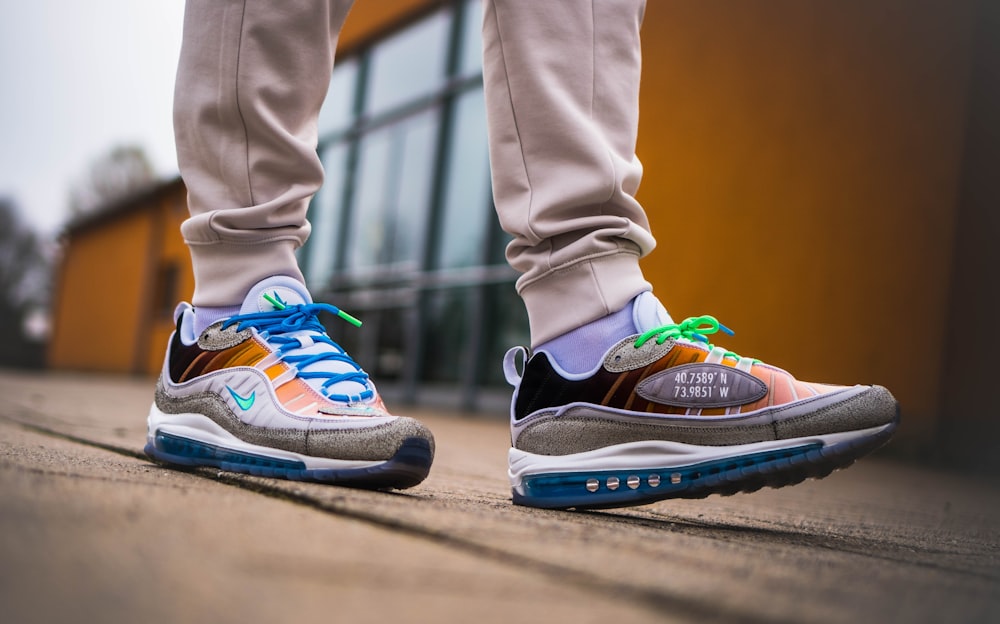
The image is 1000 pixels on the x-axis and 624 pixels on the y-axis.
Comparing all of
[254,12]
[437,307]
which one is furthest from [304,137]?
[437,307]

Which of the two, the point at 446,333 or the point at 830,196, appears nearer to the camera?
the point at 830,196

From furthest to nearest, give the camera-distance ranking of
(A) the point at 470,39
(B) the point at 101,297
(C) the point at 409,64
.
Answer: (B) the point at 101,297
(C) the point at 409,64
(A) the point at 470,39

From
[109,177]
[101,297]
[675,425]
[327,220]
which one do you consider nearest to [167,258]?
[101,297]

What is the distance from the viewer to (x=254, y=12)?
1.18 m

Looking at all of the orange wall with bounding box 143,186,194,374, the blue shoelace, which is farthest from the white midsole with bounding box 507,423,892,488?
the orange wall with bounding box 143,186,194,374

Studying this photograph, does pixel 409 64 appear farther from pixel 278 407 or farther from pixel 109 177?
pixel 109 177

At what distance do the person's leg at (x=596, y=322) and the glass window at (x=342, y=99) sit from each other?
8.43 metres

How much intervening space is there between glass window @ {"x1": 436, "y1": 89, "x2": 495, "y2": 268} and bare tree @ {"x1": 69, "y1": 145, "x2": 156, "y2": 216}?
23737mm

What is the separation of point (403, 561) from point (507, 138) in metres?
0.73

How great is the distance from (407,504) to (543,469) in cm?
27

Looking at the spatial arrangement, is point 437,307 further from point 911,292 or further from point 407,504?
point 407,504

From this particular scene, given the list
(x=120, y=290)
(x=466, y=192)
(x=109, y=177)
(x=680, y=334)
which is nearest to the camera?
(x=680, y=334)

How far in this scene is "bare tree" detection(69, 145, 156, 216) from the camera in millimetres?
28406

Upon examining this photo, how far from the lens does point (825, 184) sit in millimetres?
4809
